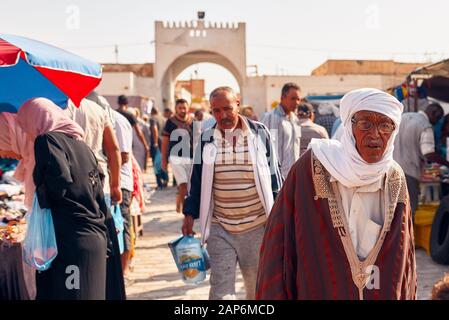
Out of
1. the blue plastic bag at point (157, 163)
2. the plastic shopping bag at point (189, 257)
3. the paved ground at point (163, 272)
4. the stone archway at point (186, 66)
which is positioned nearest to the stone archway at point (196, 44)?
the stone archway at point (186, 66)

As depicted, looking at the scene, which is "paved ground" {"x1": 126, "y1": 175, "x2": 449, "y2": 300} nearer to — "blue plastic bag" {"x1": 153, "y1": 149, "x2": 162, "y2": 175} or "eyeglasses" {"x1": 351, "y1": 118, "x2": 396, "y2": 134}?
"eyeglasses" {"x1": 351, "y1": 118, "x2": 396, "y2": 134}

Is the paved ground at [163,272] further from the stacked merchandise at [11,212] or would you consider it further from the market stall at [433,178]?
the stacked merchandise at [11,212]

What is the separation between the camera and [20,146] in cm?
314

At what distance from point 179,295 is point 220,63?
2956cm

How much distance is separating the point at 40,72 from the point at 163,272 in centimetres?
275

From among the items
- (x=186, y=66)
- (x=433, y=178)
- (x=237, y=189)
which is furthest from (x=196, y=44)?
(x=237, y=189)

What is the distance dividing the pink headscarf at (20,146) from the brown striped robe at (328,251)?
66.1 inches

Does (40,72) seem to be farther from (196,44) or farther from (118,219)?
(196,44)

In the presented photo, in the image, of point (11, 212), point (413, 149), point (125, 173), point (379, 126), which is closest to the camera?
point (379, 126)

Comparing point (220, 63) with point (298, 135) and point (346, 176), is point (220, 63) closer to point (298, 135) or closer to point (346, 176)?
point (298, 135)

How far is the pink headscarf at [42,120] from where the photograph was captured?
2906mm

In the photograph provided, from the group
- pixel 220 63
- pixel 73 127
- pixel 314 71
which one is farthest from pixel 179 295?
pixel 314 71

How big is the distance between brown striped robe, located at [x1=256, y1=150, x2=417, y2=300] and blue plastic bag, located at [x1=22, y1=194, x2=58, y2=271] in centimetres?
134

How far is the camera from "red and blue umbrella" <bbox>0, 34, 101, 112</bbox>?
315cm
